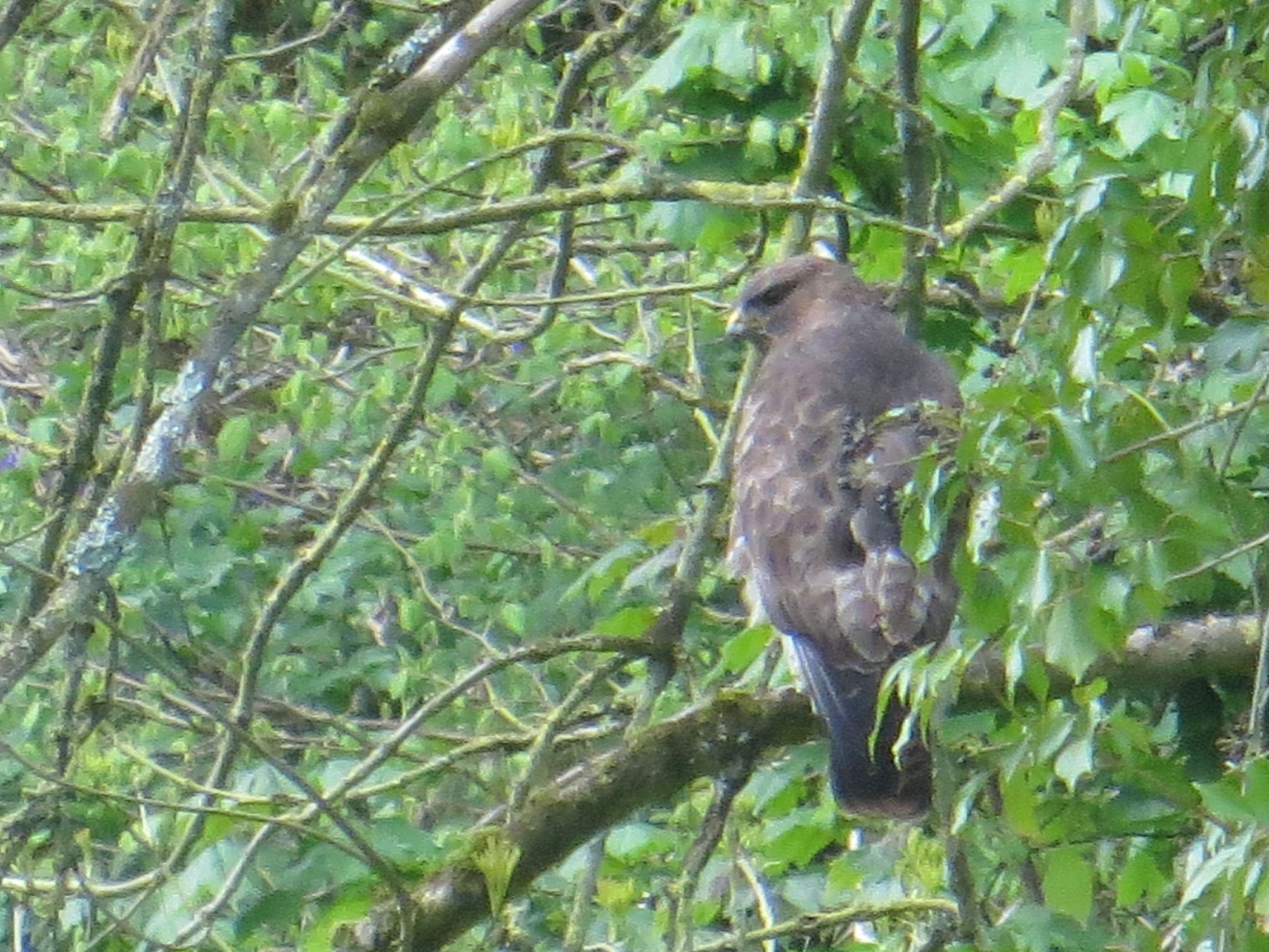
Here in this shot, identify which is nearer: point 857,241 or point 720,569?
point 857,241

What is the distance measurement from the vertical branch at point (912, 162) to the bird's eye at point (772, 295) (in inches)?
31.6

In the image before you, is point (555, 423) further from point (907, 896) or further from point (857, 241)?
point (907, 896)

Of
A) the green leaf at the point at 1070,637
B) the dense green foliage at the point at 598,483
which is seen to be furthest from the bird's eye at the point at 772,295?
the green leaf at the point at 1070,637

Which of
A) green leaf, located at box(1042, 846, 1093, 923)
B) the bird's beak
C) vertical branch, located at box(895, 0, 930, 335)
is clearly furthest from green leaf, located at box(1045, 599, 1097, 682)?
the bird's beak

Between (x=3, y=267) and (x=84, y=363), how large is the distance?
706mm

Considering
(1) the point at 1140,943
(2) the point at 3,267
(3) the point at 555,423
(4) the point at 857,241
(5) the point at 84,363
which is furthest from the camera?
(3) the point at 555,423

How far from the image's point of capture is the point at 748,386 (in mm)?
4398

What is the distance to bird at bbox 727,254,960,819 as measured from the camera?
3.58m

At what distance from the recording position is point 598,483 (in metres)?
5.52

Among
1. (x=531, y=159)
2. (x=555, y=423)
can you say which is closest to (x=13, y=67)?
(x=531, y=159)

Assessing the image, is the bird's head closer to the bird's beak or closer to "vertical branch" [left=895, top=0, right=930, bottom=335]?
the bird's beak

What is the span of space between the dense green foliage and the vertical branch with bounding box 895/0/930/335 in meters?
0.02

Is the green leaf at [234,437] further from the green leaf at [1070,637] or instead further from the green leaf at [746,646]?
the green leaf at [1070,637]

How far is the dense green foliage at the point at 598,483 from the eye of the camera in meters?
2.38
